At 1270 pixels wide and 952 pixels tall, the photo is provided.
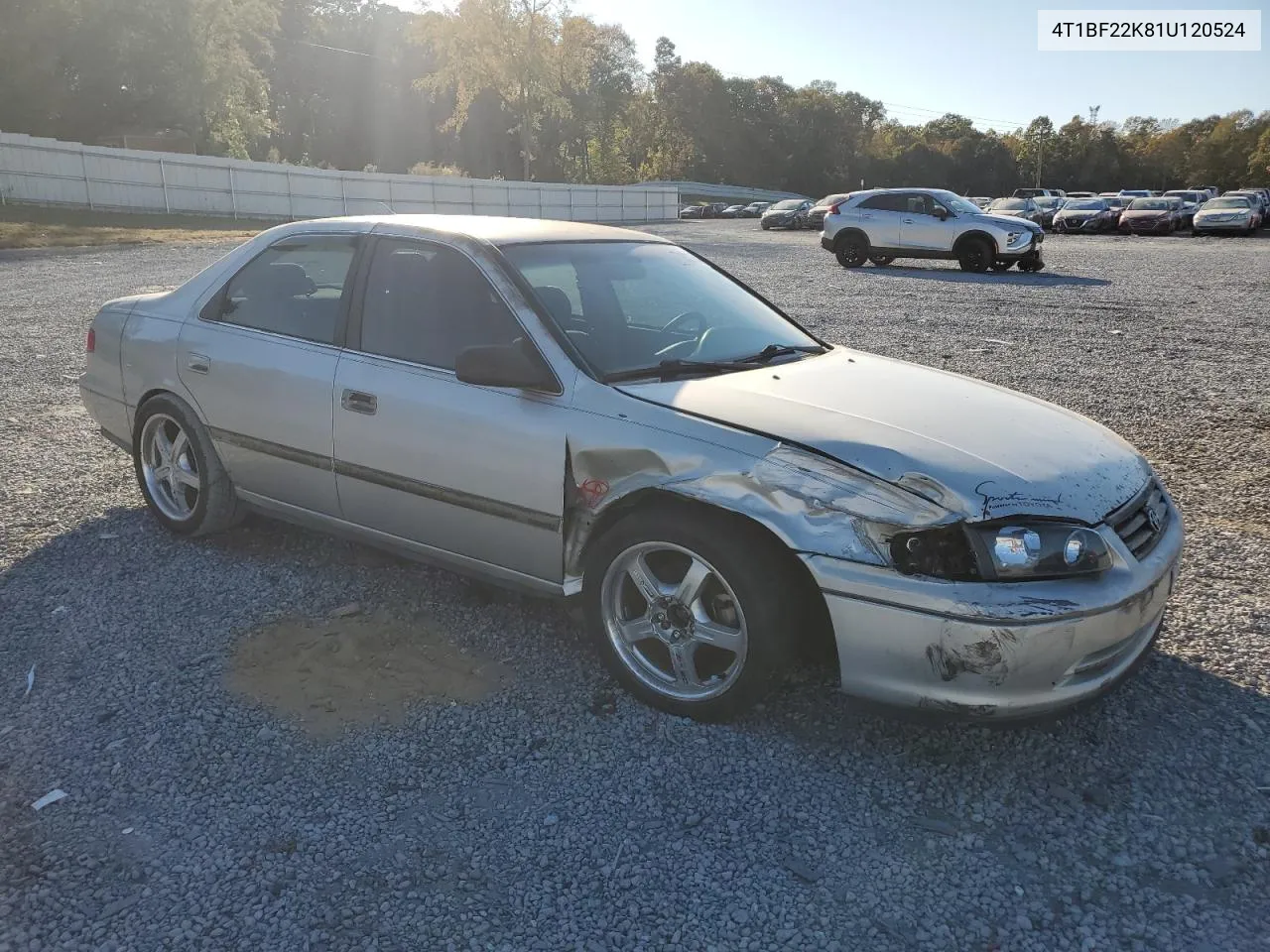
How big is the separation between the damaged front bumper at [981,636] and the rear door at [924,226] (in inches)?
713

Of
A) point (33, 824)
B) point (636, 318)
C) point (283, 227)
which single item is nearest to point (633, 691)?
point (636, 318)

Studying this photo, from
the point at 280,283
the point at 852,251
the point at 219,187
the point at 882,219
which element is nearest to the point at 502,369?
the point at 280,283

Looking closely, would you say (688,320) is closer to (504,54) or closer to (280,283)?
(280,283)

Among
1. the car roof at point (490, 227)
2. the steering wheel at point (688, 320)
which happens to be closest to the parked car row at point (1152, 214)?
the car roof at point (490, 227)

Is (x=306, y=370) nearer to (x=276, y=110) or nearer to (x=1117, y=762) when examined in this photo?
(x=1117, y=762)

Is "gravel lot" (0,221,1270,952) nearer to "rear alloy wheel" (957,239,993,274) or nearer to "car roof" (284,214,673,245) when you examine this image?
"car roof" (284,214,673,245)

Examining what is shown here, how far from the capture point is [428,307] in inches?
150

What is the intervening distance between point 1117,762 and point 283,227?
4058mm

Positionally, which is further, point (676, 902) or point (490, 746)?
point (490, 746)

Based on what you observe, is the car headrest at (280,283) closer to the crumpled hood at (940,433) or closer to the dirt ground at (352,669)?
the dirt ground at (352,669)

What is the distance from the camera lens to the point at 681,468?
3051 millimetres

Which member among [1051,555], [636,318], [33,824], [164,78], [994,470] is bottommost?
[33,824]

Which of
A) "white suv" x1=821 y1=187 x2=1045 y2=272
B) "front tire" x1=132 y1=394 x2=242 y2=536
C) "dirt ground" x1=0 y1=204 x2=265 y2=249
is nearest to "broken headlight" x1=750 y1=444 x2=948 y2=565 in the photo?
"front tire" x1=132 y1=394 x2=242 y2=536

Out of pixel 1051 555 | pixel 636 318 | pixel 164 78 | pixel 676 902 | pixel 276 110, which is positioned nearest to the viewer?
pixel 676 902
